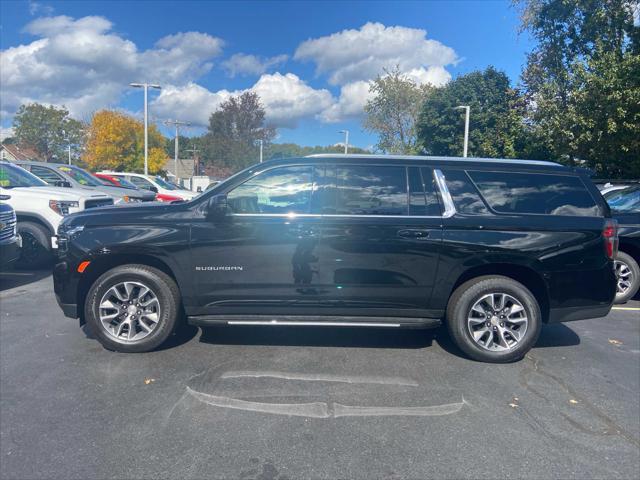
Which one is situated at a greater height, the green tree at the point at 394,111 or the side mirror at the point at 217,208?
the green tree at the point at 394,111

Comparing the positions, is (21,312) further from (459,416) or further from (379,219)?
(459,416)

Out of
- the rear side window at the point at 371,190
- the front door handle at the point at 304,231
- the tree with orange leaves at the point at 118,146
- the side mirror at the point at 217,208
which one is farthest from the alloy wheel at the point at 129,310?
the tree with orange leaves at the point at 118,146

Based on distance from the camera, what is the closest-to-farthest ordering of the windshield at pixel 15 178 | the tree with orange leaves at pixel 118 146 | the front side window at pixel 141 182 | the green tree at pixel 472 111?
the windshield at pixel 15 178
the front side window at pixel 141 182
the green tree at pixel 472 111
the tree with orange leaves at pixel 118 146

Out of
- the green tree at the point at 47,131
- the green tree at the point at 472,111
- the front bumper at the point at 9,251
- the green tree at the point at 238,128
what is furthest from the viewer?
the green tree at the point at 47,131

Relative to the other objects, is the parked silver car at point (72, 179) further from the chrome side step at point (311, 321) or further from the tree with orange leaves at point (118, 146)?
the tree with orange leaves at point (118, 146)

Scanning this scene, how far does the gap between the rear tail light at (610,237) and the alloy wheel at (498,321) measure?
99 cm

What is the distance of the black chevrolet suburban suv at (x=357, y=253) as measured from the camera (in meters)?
4.38

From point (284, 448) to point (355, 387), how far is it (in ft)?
3.38

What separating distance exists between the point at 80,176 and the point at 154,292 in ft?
Result: 31.0

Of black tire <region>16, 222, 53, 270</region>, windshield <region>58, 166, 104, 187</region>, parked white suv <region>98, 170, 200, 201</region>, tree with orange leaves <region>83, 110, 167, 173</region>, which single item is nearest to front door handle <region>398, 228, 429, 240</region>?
black tire <region>16, 222, 53, 270</region>

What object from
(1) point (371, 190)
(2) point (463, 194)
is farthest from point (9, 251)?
(2) point (463, 194)

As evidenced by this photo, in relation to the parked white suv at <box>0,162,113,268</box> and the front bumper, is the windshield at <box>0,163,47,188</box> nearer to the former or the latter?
the parked white suv at <box>0,162,113,268</box>

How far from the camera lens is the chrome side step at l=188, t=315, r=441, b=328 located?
4.43 metres

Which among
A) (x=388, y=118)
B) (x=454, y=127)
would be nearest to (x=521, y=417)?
(x=454, y=127)
